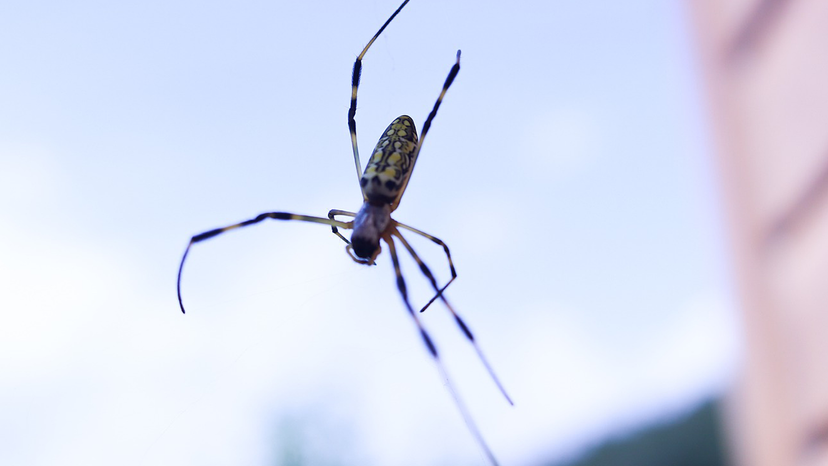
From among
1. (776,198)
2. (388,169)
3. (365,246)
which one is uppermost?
(388,169)

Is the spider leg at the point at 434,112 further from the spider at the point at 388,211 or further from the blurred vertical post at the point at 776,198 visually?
the blurred vertical post at the point at 776,198

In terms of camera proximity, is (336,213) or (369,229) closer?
(369,229)

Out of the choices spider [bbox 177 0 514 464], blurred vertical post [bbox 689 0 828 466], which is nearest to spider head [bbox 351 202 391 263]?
spider [bbox 177 0 514 464]

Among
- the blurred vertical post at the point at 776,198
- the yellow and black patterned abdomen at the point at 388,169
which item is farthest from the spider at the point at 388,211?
the blurred vertical post at the point at 776,198

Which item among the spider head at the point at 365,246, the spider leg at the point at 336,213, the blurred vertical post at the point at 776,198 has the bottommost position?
the blurred vertical post at the point at 776,198

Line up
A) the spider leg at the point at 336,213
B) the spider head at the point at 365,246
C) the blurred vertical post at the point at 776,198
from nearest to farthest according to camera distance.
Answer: the blurred vertical post at the point at 776,198 → the spider head at the point at 365,246 → the spider leg at the point at 336,213

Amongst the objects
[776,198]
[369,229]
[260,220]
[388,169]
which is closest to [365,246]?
[369,229]

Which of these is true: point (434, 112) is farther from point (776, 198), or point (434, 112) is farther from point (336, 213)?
point (776, 198)
